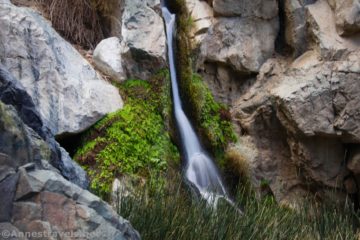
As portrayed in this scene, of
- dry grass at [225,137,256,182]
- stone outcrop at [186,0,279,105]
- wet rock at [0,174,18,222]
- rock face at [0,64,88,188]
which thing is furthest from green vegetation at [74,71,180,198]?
wet rock at [0,174,18,222]

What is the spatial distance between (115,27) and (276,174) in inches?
130

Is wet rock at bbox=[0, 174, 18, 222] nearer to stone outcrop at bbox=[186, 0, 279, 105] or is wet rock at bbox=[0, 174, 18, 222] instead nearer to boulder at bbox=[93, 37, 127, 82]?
boulder at bbox=[93, 37, 127, 82]

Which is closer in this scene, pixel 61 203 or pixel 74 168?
pixel 61 203

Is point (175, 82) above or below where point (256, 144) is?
above

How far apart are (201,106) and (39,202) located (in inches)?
191

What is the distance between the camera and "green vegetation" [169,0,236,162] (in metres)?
6.88

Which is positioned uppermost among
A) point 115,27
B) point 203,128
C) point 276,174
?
point 115,27

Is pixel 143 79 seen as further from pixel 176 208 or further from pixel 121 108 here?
pixel 176 208

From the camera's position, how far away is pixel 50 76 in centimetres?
586

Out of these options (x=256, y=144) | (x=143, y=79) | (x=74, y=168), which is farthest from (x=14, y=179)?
(x=256, y=144)

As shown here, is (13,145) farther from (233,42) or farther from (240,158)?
(233,42)

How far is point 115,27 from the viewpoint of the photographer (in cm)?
748

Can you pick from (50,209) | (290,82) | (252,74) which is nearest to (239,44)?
(252,74)

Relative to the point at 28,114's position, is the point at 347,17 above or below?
above
